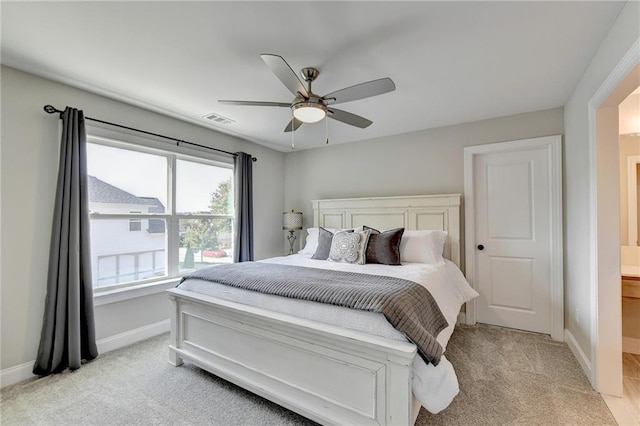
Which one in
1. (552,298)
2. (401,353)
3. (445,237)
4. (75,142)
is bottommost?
(552,298)

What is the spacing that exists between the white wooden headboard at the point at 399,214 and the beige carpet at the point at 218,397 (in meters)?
1.32

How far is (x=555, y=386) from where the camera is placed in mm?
2100

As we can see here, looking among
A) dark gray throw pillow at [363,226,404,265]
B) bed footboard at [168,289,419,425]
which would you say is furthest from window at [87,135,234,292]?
dark gray throw pillow at [363,226,404,265]

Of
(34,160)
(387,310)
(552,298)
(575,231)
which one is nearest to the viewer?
(387,310)

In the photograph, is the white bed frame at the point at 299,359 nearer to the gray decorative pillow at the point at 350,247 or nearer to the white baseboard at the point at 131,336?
the white baseboard at the point at 131,336

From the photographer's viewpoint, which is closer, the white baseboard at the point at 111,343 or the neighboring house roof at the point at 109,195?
the white baseboard at the point at 111,343

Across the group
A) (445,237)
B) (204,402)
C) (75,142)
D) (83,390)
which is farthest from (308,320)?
(75,142)

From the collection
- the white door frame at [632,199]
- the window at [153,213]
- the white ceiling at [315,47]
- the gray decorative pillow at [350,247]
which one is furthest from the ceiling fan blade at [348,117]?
the white door frame at [632,199]

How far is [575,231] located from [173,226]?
4128 mm

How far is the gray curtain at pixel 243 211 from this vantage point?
3900mm

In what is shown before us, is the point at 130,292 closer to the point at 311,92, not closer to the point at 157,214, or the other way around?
the point at 157,214

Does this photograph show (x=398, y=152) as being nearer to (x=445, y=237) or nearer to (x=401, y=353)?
(x=445, y=237)

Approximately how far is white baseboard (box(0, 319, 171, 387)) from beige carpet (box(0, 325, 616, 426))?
0.09m

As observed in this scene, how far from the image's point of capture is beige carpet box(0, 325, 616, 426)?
177 cm
